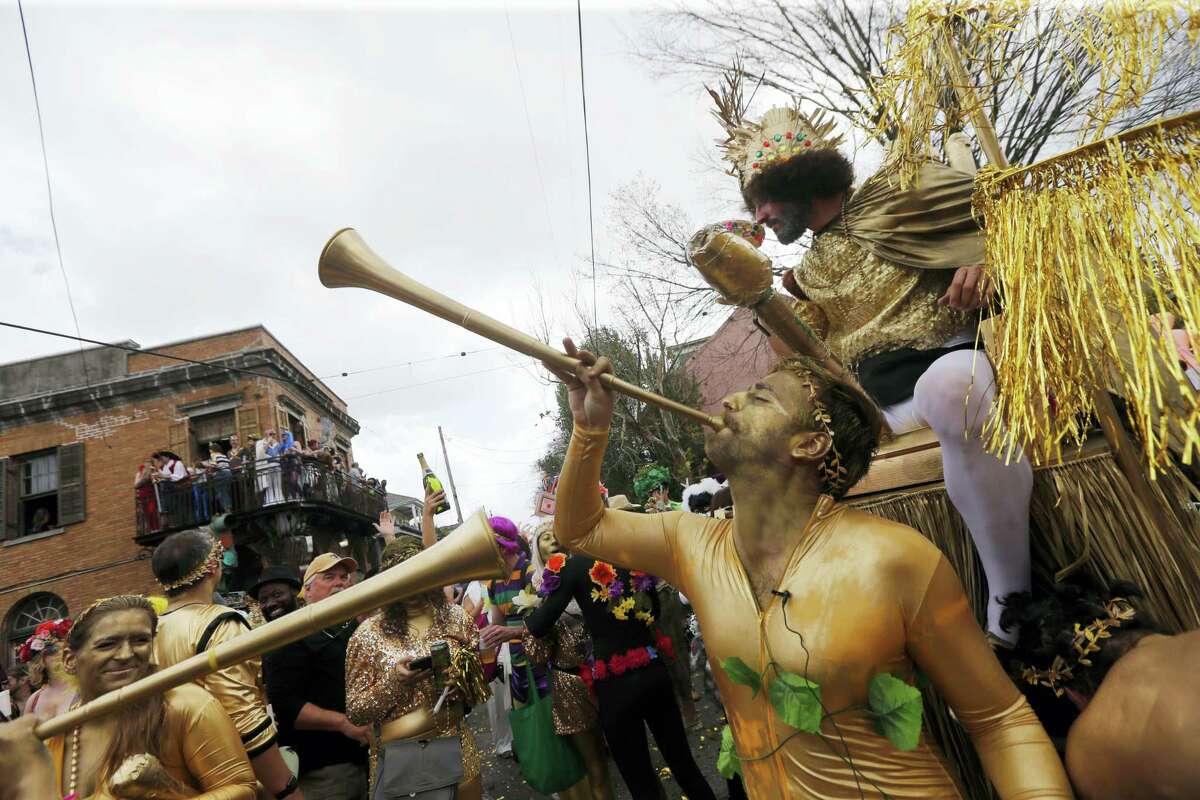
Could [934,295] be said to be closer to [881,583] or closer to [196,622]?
[881,583]

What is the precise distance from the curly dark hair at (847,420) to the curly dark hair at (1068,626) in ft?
1.79

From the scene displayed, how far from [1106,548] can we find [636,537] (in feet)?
4.11

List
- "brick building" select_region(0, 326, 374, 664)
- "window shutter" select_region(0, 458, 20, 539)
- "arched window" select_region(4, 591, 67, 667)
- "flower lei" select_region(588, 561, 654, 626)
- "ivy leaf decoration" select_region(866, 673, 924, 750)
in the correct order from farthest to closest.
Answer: "window shutter" select_region(0, 458, 20, 539) < "brick building" select_region(0, 326, 374, 664) < "arched window" select_region(4, 591, 67, 667) < "flower lei" select_region(588, 561, 654, 626) < "ivy leaf decoration" select_region(866, 673, 924, 750)

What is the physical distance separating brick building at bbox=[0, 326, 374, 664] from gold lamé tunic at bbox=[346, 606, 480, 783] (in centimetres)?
1495

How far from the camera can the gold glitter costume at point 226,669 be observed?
8.18 ft

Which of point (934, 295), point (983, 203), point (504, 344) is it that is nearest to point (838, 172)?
point (934, 295)

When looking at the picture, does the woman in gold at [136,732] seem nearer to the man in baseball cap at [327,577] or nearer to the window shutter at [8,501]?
the man in baseball cap at [327,577]

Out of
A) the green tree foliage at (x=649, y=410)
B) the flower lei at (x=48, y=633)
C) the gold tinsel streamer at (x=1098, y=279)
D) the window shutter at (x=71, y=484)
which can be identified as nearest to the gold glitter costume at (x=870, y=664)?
the gold tinsel streamer at (x=1098, y=279)

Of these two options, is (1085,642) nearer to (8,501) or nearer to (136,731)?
(136,731)

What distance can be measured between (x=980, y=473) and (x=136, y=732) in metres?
2.41

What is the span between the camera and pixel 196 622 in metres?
2.73

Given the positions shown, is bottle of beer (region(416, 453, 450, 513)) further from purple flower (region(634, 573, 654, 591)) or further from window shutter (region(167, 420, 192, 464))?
window shutter (region(167, 420, 192, 464))

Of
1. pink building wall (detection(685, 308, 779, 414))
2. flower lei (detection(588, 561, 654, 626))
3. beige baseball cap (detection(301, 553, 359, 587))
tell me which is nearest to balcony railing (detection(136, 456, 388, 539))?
pink building wall (detection(685, 308, 779, 414))

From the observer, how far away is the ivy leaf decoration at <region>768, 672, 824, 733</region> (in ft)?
4.95
